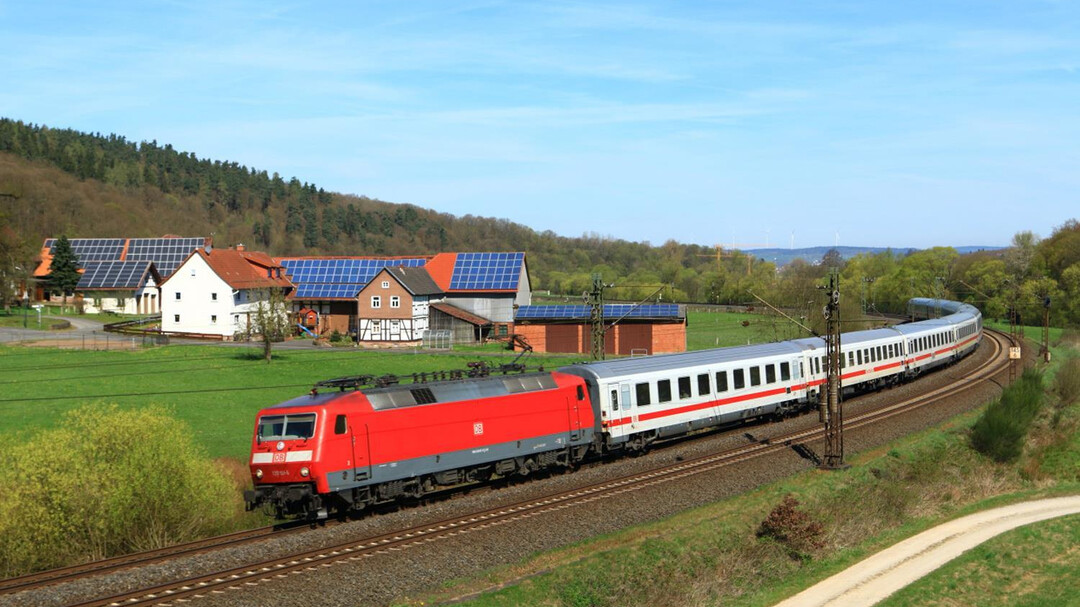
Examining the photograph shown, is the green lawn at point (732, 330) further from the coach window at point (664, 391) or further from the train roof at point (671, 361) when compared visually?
the coach window at point (664, 391)

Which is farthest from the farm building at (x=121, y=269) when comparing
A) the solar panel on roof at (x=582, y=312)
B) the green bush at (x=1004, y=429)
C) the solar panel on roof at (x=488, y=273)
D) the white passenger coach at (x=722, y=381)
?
the green bush at (x=1004, y=429)

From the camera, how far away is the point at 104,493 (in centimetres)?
2523

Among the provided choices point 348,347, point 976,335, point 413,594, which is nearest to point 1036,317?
point 976,335

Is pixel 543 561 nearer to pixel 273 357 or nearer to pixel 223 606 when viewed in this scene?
pixel 223 606

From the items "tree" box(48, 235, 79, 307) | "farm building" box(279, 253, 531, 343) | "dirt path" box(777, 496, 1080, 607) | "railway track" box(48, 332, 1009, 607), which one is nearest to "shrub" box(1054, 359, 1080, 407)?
"railway track" box(48, 332, 1009, 607)

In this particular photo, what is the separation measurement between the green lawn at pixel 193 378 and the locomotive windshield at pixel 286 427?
14632 millimetres

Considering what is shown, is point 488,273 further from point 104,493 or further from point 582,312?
point 104,493

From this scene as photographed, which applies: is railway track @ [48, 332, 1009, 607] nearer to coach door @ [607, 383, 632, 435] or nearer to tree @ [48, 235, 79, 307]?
coach door @ [607, 383, 632, 435]

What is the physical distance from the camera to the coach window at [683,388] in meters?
37.0

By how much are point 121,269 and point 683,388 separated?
95.9 m

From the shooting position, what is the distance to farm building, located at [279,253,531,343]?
91.3 meters

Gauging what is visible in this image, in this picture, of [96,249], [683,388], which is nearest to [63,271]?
[96,249]

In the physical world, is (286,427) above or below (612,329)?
above

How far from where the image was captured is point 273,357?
249 feet
